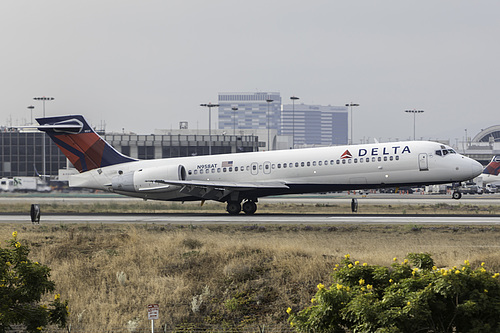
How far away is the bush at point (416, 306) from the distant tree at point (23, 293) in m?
5.50

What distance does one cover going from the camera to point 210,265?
83.3 ft

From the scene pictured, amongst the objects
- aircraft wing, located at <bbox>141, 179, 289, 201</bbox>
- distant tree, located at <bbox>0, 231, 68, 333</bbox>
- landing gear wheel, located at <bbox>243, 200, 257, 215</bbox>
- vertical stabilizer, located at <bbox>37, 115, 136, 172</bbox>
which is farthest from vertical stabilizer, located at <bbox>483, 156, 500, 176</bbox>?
distant tree, located at <bbox>0, 231, 68, 333</bbox>

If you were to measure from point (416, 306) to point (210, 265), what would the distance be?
45.6 feet

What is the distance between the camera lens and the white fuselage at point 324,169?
42219 mm

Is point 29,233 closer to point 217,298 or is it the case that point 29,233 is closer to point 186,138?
point 217,298

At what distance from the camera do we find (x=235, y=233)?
34.2m

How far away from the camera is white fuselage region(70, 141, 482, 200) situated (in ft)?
139

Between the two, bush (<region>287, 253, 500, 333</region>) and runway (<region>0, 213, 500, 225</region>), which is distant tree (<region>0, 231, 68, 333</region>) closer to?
bush (<region>287, 253, 500, 333</region>)

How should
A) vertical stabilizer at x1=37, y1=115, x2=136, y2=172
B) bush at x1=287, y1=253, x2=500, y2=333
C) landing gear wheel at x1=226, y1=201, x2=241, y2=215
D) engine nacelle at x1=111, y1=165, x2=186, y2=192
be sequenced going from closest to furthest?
bush at x1=287, y1=253, x2=500, y2=333
landing gear wheel at x1=226, y1=201, x2=241, y2=215
engine nacelle at x1=111, y1=165, x2=186, y2=192
vertical stabilizer at x1=37, y1=115, x2=136, y2=172

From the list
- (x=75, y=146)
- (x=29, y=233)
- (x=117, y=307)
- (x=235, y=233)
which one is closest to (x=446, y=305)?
(x=117, y=307)

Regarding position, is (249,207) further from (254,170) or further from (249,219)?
(249,219)

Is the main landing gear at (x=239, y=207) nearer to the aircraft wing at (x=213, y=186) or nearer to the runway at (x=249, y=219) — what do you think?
the runway at (x=249, y=219)

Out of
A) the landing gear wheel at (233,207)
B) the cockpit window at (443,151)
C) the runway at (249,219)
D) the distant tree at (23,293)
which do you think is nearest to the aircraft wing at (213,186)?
the landing gear wheel at (233,207)

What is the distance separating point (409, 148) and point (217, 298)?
23599 millimetres
